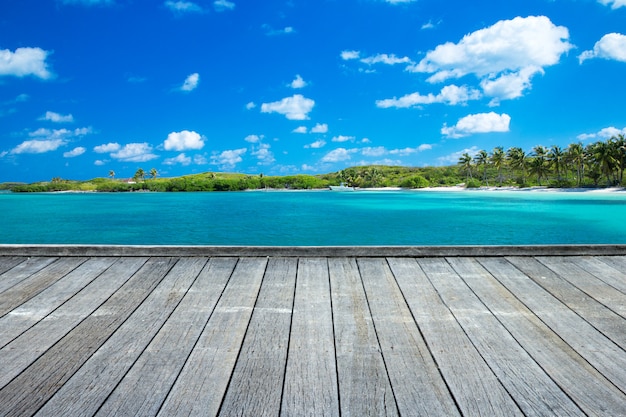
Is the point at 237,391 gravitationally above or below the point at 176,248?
below

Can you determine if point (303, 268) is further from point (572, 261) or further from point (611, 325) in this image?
point (572, 261)

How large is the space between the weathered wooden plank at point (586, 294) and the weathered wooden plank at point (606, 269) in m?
0.05

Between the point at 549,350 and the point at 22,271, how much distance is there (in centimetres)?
302

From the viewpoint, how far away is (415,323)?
1924mm

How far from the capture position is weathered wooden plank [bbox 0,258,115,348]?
1914mm

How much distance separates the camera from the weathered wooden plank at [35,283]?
222 centimetres

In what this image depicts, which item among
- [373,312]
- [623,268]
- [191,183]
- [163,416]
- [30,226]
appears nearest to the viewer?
[163,416]

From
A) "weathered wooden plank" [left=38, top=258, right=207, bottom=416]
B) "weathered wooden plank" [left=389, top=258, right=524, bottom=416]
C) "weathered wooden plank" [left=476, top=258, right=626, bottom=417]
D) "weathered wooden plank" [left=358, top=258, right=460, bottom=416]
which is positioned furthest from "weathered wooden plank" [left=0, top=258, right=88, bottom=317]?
"weathered wooden plank" [left=476, top=258, right=626, bottom=417]

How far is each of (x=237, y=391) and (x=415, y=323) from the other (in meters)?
0.90

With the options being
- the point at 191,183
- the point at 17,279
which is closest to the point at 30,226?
the point at 17,279

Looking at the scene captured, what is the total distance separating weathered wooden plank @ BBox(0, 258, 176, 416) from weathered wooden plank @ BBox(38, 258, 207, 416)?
0.04 meters

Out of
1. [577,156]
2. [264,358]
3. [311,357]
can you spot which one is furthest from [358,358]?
[577,156]

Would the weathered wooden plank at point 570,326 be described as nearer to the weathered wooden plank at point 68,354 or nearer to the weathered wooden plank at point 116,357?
the weathered wooden plank at point 116,357

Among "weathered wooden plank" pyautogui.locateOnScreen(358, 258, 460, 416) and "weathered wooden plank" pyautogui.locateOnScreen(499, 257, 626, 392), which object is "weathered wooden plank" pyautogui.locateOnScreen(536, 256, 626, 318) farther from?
"weathered wooden plank" pyautogui.locateOnScreen(358, 258, 460, 416)
